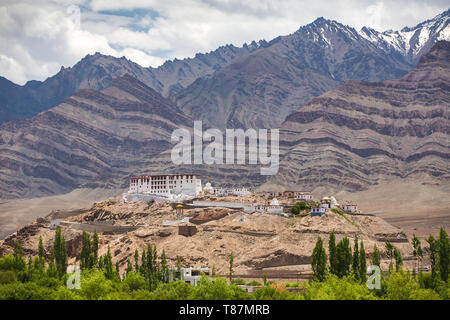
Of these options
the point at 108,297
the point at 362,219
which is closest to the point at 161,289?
the point at 108,297

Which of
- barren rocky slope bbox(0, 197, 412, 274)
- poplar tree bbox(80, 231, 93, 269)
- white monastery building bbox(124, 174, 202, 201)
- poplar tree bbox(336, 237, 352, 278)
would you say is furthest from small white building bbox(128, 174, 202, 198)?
poplar tree bbox(336, 237, 352, 278)

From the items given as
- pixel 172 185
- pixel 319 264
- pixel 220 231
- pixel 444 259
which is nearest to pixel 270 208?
pixel 220 231

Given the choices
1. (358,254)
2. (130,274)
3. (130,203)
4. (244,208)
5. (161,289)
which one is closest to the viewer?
(161,289)

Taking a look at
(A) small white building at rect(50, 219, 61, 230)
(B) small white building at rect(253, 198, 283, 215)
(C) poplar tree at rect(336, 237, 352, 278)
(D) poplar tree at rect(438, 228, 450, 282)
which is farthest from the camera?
(A) small white building at rect(50, 219, 61, 230)

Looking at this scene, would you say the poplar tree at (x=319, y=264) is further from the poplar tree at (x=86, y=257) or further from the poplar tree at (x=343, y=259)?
the poplar tree at (x=86, y=257)

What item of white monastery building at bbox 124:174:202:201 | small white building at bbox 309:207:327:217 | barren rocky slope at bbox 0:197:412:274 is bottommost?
barren rocky slope at bbox 0:197:412:274

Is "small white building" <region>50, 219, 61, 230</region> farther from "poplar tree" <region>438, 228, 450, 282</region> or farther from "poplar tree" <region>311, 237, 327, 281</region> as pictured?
"poplar tree" <region>438, 228, 450, 282</region>

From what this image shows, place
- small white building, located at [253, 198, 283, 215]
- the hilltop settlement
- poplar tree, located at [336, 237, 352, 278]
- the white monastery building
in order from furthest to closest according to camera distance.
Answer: the white monastery building < small white building, located at [253, 198, 283, 215] < the hilltop settlement < poplar tree, located at [336, 237, 352, 278]
